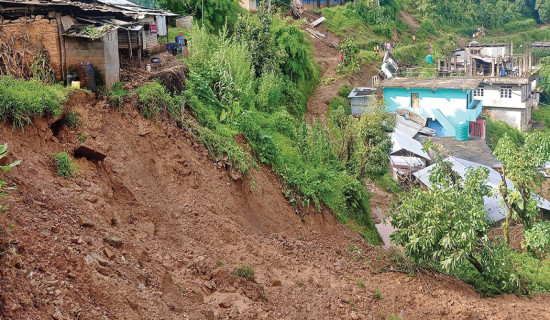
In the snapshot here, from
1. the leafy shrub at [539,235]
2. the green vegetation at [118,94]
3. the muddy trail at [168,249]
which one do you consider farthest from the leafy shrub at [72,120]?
the leafy shrub at [539,235]

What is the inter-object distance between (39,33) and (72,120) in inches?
91.6

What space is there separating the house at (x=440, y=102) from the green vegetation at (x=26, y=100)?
25071 mm

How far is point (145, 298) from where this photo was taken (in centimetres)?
631

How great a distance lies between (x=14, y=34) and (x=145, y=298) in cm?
634

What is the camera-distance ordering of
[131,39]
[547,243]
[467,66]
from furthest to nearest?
[467,66], [131,39], [547,243]

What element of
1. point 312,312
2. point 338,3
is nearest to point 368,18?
point 338,3

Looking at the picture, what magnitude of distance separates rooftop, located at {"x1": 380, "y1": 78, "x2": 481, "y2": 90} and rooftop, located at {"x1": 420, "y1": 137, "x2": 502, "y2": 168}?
317cm

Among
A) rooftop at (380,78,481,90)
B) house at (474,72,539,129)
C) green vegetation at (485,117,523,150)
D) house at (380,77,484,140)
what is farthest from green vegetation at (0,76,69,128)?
house at (474,72,539,129)

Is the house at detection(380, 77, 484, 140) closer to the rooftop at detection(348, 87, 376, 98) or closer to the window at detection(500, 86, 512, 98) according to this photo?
the rooftop at detection(348, 87, 376, 98)

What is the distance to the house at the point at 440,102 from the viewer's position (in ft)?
104

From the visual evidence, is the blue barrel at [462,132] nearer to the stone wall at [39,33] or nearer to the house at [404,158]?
the house at [404,158]

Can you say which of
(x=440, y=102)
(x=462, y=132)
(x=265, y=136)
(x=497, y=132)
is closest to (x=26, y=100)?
(x=265, y=136)

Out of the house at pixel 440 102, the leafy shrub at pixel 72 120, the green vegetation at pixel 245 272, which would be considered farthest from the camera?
the house at pixel 440 102

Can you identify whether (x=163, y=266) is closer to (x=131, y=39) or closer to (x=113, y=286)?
(x=113, y=286)
